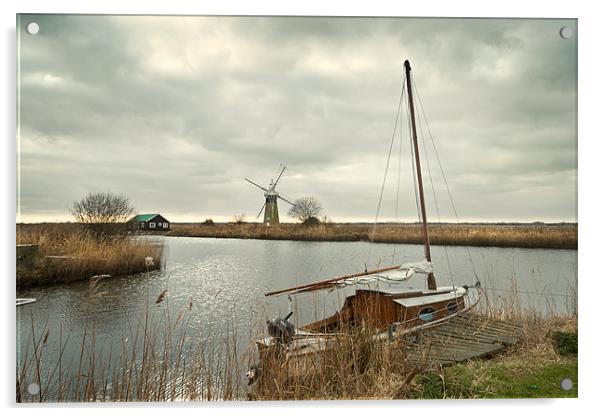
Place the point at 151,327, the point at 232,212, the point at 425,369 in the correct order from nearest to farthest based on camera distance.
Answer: the point at 425,369 < the point at 151,327 < the point at 232,212

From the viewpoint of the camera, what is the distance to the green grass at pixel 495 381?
106 inches

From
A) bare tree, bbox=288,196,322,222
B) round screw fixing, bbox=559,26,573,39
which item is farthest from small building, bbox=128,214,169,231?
round screw fixing, bbox=559,26,573,39

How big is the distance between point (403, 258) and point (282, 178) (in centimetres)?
118

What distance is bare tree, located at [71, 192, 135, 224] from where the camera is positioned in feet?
9.41

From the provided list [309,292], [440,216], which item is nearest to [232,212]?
[309,292]

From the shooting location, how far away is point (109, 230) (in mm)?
2938

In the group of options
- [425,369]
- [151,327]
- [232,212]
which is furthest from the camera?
[232,212]

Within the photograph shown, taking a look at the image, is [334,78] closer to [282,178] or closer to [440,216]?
[282,178]

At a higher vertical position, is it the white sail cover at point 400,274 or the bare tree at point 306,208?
the bare tree at point 306,208

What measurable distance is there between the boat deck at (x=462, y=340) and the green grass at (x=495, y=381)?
8 cm

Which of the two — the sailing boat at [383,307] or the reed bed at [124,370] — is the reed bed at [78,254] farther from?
the sailing boat at [383,307]

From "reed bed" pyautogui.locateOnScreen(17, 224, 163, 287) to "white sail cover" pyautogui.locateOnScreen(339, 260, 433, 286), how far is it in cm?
154

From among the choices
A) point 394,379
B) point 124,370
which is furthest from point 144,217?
point 394,379

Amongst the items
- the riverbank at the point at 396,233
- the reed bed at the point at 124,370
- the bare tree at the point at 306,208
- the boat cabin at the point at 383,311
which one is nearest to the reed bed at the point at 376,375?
the boat cabin at the point at 383,311
